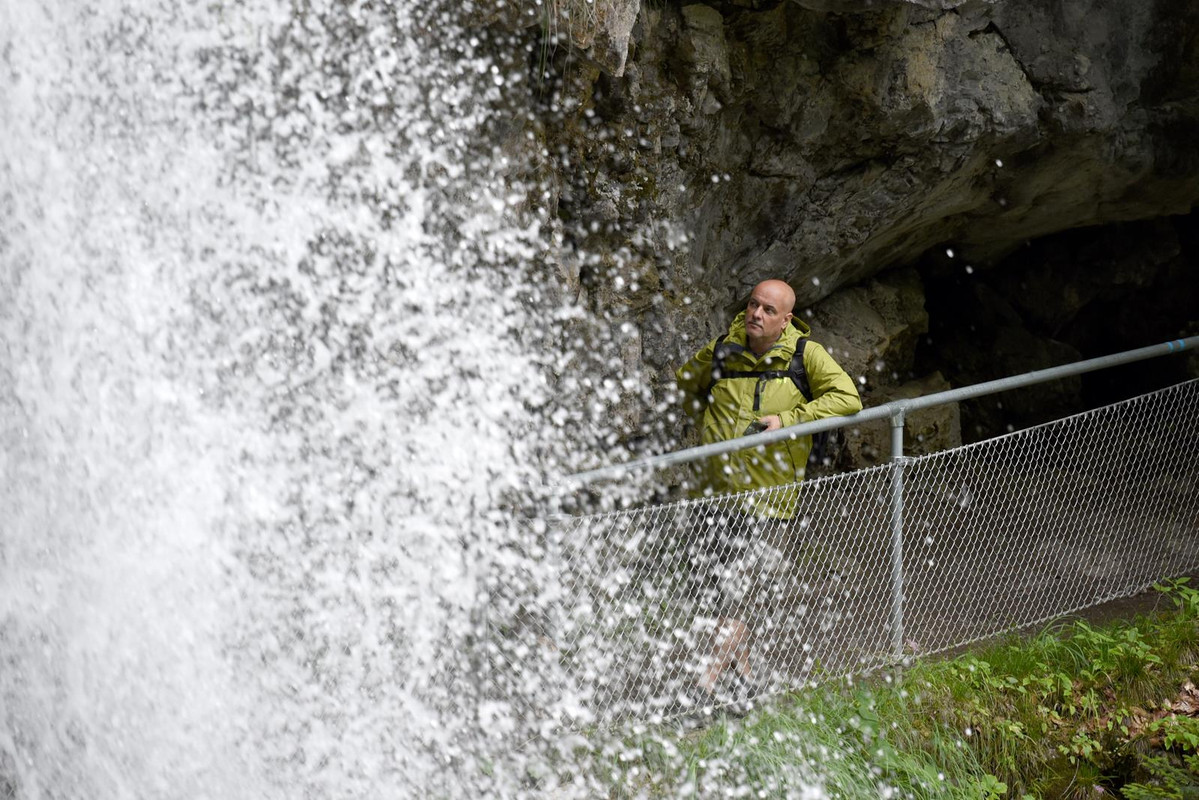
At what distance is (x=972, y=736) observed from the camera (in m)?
4.97

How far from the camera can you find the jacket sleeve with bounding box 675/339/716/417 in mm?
5453

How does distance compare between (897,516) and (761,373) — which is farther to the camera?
(761,373)

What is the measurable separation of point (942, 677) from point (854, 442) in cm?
310

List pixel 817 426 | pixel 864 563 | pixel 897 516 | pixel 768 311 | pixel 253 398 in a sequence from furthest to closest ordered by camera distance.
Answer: pixel 864 563 → pixel 768 311 → pixel 253 398 → pixel 897 516 → pixel 817 426

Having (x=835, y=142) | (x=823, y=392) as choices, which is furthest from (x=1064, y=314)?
(x=823, y=392)

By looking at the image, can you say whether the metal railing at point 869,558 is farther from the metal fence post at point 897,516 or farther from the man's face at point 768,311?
the man's face at point 768,311

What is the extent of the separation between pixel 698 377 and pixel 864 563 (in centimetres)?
124

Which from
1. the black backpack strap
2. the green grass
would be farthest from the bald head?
the green grass

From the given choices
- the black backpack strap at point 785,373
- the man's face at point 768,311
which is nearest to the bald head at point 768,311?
the man's face at point 768,311

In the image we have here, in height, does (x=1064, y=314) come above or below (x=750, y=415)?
below

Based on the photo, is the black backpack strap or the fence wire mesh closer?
the fence wire mesh

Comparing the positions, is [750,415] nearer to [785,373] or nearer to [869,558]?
[785,373]

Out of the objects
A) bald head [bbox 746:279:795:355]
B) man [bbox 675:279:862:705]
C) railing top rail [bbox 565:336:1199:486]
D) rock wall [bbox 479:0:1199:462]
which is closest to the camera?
railing top rail [bbox 565:336:1199:486]

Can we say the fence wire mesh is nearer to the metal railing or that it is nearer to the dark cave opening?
the metal railing
